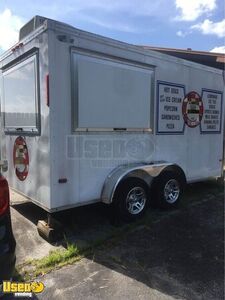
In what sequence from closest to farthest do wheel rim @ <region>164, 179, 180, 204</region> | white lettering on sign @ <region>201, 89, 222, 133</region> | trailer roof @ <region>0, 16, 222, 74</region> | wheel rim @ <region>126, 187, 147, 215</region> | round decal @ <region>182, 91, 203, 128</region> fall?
trailer roof @ <region>0, 16, 222, 74</region>, wheel rim @ <region>126, 187, 147, 215</region>, wheel rim @ <region>164, 179, 180, 204</region>, round decal @ <region>182, 91, 203, 128</region>, white lettering on sign @ <region>201, 89, 222, 133</region>

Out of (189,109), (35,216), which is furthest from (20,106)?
(189,109)

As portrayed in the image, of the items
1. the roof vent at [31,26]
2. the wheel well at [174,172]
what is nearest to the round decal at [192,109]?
the wheel well at [174,172]

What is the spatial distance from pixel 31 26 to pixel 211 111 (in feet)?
13.4

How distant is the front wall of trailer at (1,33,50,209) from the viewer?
4.11m

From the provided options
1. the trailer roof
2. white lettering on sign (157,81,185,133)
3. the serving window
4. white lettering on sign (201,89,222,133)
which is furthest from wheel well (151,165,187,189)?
the serving window

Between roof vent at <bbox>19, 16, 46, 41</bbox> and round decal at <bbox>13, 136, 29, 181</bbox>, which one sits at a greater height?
roof vent at <bbox>19, 16, 46, 41</bbox>

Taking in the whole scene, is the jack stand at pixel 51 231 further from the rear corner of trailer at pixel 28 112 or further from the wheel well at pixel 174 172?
the wheel well at pixel 174 172

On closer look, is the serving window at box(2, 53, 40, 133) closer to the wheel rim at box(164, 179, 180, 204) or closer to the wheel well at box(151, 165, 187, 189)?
the wheel well at box(151, 165, 187, 189)

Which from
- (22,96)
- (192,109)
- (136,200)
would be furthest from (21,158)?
(192,109)

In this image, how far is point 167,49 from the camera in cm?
1345

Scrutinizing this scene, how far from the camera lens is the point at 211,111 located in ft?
21.7

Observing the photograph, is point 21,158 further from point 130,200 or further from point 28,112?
point 130,200

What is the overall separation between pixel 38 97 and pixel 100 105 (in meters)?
0.90

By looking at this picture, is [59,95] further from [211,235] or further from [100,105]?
[211,235]
